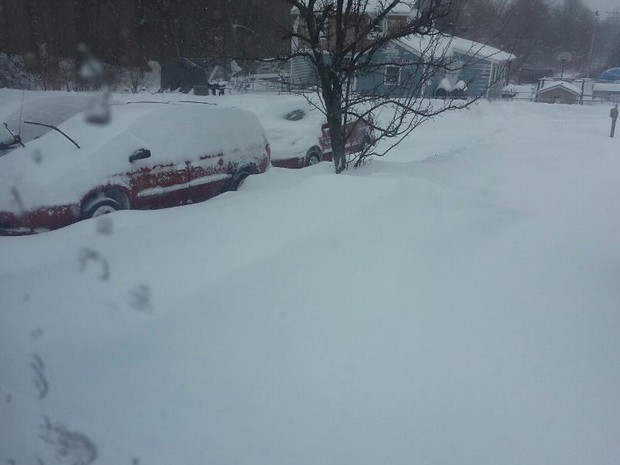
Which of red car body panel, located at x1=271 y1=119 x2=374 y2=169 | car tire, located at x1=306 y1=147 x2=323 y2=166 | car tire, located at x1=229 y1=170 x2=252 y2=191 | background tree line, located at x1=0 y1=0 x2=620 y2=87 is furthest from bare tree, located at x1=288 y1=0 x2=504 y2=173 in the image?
car tire, located at x1=306 y1=147 x2=323 y2=166

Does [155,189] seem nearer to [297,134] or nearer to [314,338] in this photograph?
[314,338]

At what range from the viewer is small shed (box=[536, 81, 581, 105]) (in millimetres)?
20906

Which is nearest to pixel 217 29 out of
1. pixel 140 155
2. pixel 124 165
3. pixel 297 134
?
pixel 297 134

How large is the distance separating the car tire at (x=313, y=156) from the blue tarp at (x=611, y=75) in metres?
9.56

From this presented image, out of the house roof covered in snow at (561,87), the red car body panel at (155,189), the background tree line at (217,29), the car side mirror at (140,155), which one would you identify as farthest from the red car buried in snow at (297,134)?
the house roof covered in snow at (561,87)

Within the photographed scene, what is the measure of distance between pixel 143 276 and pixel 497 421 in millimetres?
2371

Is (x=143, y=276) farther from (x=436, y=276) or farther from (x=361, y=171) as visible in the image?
(x=361, y=171)

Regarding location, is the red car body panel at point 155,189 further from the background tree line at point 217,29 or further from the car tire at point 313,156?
the car tire at point 313,156

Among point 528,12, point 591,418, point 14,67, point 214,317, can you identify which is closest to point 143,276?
point 214,317

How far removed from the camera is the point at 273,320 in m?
3.10

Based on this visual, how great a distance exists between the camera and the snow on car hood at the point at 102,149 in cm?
540

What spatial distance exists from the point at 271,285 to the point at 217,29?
11.4 m

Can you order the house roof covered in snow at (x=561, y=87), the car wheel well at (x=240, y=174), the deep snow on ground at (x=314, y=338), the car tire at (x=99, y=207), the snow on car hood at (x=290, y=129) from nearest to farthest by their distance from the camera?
the deep snow on ground at (x=314, y=338)
the car tire at (x=99, y=207)
the car wheel well at (x=240, y=174)
the snow on car hood at (x=290, y=129)
the house roof covered in snow at (x=561, y=87)

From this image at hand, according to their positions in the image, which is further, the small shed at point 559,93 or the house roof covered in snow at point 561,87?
the small shed at point 559,93
